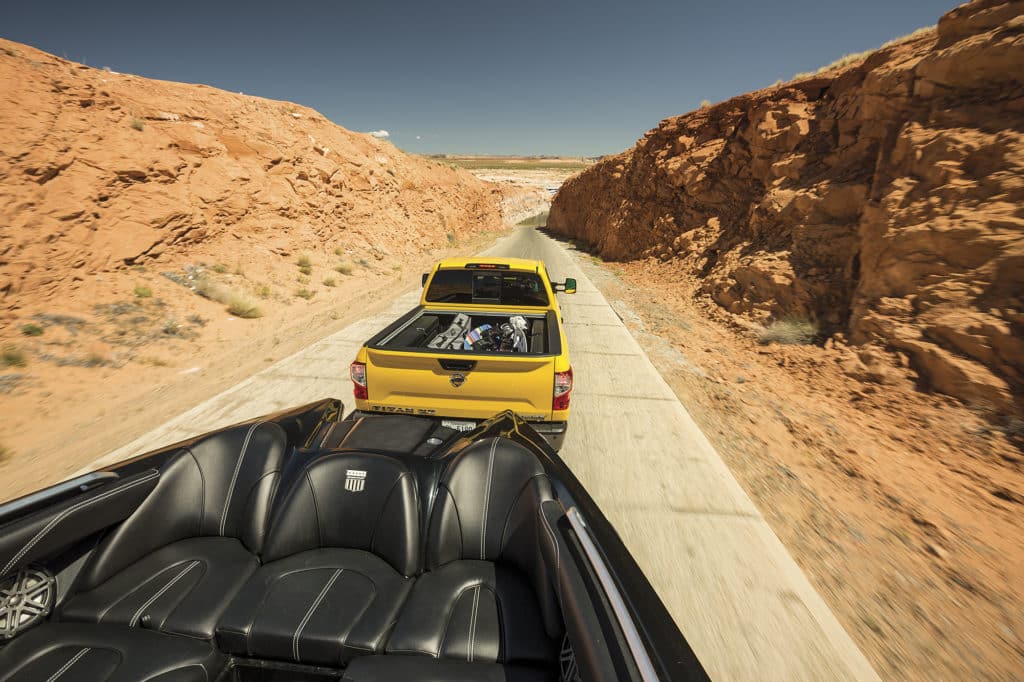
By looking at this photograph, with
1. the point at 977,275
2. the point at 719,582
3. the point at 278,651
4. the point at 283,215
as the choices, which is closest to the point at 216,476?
the point at 278,651

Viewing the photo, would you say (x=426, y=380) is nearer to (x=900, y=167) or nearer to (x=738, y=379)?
(x=738, y=379)

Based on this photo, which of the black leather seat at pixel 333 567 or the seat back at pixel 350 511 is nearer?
the black leather seat at pixel 333 567

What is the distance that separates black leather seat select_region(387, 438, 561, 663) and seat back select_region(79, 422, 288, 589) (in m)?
1.04

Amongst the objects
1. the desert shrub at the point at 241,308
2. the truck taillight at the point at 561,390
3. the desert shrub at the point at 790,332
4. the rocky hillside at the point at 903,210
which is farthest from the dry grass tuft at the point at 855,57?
the desert shrub at the point at 241,308

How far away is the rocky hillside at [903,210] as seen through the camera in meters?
4.54

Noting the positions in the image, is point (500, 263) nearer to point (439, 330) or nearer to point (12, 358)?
point (439, 330)

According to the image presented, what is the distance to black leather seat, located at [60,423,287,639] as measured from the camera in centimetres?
178

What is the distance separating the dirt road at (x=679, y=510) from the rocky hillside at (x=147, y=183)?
5646 mm

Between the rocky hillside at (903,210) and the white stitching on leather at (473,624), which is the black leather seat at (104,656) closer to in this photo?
the white stitching on leather at (473,624)

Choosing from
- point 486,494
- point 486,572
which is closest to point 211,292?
point 486,494

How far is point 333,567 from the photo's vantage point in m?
2.04

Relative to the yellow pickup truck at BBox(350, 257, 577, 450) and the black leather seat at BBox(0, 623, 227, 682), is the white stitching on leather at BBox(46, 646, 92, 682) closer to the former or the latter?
the black leather seat at BBox(0, 623, 227, 682)

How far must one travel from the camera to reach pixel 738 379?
19.7ft

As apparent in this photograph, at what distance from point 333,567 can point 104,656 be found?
86 cm
